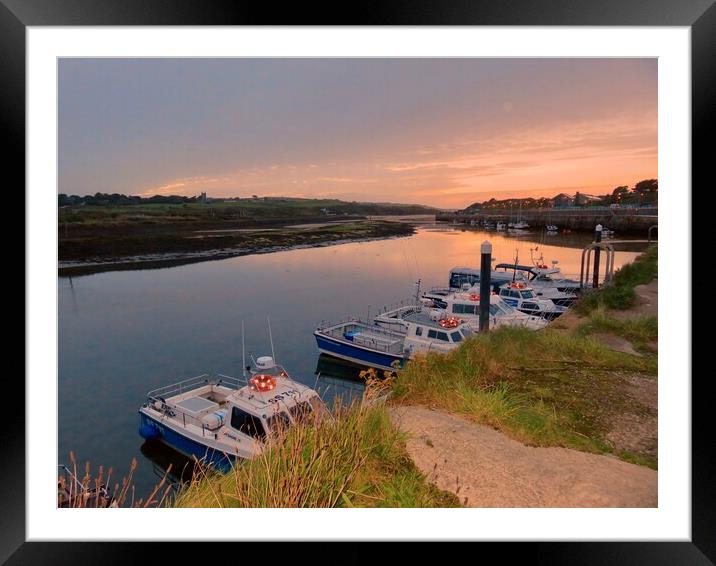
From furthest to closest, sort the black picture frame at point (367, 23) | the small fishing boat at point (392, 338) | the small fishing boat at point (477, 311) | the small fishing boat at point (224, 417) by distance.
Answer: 1. the small fishing boat at point (477, 311)
2. the small fishing boat at point (392, 338)
3. the small fishing boat at point (224, 417)
4. the black picture frame at point (367, 23)

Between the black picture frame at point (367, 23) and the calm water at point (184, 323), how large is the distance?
5.55ft

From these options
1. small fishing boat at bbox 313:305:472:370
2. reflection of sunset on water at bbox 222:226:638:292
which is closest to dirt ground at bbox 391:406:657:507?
small fishing boat at bbox 313:305:472:370

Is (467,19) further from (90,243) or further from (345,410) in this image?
(90,243)

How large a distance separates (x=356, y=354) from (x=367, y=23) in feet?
28.5

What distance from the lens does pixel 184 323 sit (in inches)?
528

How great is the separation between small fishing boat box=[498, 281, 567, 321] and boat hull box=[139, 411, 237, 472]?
25.8 ft

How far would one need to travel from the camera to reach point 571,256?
2512 cm

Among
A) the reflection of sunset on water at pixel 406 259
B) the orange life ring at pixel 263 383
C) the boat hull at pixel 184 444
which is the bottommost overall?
the boat hull at pixel 184 444

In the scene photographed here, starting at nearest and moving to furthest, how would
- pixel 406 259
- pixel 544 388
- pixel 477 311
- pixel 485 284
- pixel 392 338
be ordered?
pixel 544 388, pixel 485 284, pixel 477 311, pixel 392 338, pixel 406 259

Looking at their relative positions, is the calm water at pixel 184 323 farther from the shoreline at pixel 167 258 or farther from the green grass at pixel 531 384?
the shoreline at pixel 167 258

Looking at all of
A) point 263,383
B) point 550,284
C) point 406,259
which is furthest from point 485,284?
point 406,259

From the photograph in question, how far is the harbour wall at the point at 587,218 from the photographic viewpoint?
3322 centimetres

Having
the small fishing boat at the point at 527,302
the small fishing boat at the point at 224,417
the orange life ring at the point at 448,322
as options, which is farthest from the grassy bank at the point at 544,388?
the small fishing boat at the point at 527,302

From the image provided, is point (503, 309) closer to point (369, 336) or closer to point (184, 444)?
point (369, 336)
